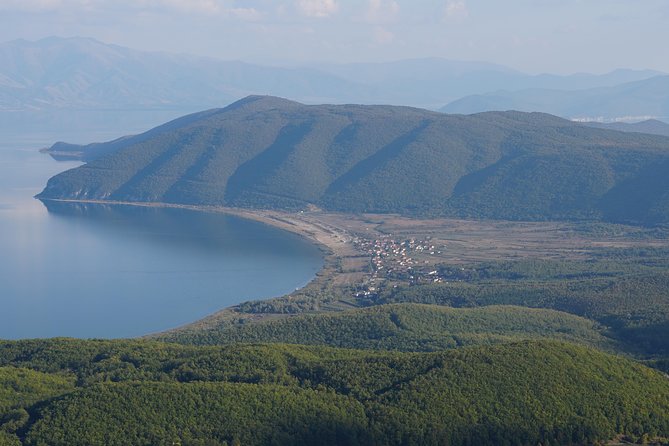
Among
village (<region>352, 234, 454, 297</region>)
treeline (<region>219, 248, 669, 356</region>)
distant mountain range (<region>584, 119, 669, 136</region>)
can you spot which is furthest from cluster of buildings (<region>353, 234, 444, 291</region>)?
distant mountain range (<region>584, 119, 669, 136</region>)

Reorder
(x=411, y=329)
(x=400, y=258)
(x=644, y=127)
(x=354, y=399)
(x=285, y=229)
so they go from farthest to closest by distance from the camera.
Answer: (x=644, y=127) < (x=285, y=229) < (x=400, y=258) < (x=411, y=329) < (x=354, y=399)

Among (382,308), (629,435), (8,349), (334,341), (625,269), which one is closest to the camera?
(629,435)

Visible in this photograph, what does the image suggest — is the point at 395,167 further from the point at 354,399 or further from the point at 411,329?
the point at 354,399

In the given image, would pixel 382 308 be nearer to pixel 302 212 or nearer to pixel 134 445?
pixel 134 445

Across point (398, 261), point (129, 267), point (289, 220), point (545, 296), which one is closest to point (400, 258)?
point (398, 261)

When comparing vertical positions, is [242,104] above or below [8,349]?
above

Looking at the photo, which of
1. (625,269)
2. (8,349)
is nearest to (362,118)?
(625,269)

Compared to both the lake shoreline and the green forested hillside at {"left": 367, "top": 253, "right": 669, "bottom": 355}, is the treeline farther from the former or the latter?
the lake shoreline

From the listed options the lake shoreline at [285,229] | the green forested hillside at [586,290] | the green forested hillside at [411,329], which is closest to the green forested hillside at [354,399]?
the green forested hillside at [411,329]
